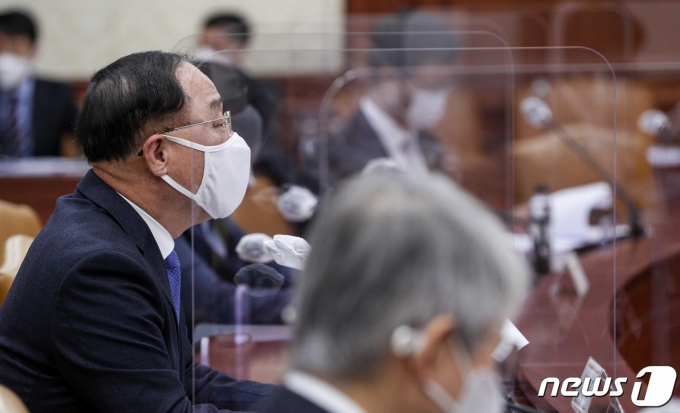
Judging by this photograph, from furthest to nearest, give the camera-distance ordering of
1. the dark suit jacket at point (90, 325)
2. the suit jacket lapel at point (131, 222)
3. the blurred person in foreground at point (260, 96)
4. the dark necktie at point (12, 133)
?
the dark necktie at point (12, 133) → the blurred person in foreground at point (260, 96) → the suit jacket lapel at point (131, 222) → the dark suit jacket at point (90, 325)

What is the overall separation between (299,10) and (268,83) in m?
3.20

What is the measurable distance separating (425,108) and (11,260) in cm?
227

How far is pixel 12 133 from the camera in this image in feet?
15.2

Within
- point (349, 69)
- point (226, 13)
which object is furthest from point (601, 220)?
point (226, 13)

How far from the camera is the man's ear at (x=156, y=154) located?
129 centimetres

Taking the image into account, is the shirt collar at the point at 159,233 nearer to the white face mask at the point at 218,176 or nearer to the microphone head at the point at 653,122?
the white face mask at the point at 218,176

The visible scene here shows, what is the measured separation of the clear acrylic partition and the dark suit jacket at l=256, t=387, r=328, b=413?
285 mm

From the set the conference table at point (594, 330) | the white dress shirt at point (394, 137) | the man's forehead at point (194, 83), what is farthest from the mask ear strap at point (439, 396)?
the white dress shirt at point (394, 137)

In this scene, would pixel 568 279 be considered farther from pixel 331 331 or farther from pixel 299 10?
pixel 299 10

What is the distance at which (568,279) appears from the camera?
214 cm

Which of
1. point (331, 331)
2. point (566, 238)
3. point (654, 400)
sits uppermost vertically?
point (331, 331)

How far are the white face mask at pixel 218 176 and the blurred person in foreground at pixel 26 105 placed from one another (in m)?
3.46

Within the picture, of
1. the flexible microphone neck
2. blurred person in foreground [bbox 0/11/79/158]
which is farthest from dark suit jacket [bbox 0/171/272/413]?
blurred person in foreground [bbox 0/11/79/158]

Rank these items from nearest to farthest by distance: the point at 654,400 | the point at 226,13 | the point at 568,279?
the point at 654,400 < the point at 568,279 < the point at 226,13
